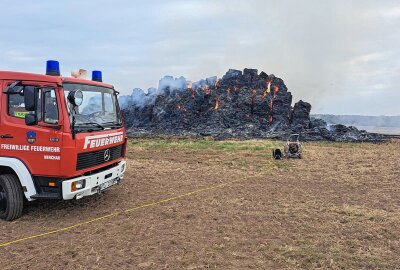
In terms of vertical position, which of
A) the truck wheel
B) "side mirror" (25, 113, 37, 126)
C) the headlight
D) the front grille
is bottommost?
the truck wheel

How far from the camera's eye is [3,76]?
7.27 m

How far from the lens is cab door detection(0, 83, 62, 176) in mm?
6859

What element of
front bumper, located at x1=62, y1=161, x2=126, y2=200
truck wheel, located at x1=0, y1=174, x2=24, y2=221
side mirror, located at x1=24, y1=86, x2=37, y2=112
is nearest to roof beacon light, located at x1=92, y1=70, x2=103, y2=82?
side mirror, located at x1=24, y1=86, x2=37, y2=112

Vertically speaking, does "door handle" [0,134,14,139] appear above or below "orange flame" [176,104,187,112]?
below

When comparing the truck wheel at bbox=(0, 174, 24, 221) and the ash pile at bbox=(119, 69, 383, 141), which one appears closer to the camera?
the truck wheel at bbox=(0, 174, 24, 221)

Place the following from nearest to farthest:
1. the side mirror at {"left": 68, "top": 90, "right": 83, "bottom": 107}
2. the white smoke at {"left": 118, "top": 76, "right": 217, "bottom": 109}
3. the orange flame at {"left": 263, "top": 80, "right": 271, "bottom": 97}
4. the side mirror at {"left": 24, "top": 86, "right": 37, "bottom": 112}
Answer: the side mirror at {"left": 24, "top": 86, "right": 37, "bottom": 112}
the side mirror at {"left": 68, "top": 90, "right": 83, "bottom": 107}
the orange flame at {"left": 263, "top": 80, "right": 271, "bottom": 97}
the white smoke at {"left": 118, "top": 76, "right": 217, "bottom": 109}

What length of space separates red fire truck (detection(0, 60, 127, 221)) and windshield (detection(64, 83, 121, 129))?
0.07 ft

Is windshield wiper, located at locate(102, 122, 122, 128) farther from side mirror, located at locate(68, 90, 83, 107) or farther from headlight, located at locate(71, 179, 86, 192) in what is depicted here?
headlight, located at locate(71, 179, 86, 192)

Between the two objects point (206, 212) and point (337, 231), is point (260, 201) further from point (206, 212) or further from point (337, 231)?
point (337, 231)

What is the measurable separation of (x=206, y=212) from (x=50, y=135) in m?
3.80

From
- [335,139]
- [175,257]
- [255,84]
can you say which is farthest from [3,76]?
[255,84]

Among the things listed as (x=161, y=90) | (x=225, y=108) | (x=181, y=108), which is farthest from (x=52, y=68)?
(x=161, y=90)

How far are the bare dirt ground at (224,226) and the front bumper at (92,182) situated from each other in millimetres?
688

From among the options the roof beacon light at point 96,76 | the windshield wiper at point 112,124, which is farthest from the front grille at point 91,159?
the roof beacon light at point 96,76
